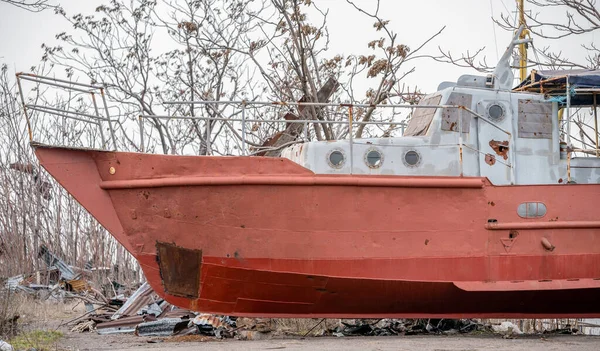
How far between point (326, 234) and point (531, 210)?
2.80m

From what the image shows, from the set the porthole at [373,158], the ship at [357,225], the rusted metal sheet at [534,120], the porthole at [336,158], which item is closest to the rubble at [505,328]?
the ship at [357,225]

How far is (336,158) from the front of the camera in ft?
33.5

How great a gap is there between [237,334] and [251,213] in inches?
72.4

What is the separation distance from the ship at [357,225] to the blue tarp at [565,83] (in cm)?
118

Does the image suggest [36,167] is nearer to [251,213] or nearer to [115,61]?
[115,61]

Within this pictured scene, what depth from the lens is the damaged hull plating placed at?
9.96 m

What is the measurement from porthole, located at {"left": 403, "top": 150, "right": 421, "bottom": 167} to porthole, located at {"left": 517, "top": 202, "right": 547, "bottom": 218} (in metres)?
1.50

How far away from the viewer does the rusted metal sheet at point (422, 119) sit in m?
10.9

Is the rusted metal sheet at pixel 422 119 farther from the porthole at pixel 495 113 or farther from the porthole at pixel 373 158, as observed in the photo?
the porthole at pixel 373 158

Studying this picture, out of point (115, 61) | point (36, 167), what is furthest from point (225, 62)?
point (36, 167)

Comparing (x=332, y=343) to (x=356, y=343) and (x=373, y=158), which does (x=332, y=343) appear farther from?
(x=373, y=158)

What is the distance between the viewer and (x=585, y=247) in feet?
34.3

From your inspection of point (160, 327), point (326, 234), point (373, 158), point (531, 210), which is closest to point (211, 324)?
point (160, 327)

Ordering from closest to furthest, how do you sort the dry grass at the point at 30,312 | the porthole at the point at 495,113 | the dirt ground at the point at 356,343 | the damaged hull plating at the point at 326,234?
the dirt ground at the point at 356,343, the dry grass at the point at 30,312, the damaged hull plating at the point at 326,234, the porthole at the point at 495,113
